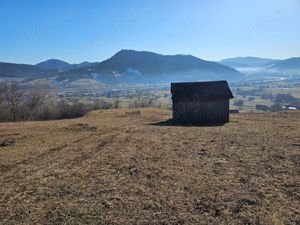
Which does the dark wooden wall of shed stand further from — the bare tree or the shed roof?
the bare tree

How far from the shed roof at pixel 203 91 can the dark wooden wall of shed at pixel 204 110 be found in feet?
1.28

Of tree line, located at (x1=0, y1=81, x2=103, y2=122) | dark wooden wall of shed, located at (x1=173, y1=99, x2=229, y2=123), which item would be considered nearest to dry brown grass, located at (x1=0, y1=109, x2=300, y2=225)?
dark wooden wall of shed, located at (x1=173, y1=99, x2=229, y2=123)

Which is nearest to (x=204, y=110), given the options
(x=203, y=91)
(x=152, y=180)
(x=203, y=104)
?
(x=203, y=104)

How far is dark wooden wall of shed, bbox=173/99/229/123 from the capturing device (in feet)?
93.4

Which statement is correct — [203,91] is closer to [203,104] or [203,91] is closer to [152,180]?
[203,104]

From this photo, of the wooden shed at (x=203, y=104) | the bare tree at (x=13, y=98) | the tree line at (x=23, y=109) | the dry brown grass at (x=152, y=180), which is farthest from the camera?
the bare tree at (x=13, y=98)

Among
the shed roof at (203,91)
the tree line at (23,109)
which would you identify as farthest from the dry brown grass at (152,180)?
the tree line at (23,109)

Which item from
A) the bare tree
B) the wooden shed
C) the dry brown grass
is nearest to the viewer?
the dry brown grass

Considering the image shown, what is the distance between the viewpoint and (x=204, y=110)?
28.6 metres

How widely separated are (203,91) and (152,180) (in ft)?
60.2

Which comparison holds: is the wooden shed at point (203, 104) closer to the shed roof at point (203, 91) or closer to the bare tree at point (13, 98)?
the shed roof at point (203, 91)

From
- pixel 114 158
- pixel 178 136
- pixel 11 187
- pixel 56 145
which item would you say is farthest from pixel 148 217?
pixel 178 136

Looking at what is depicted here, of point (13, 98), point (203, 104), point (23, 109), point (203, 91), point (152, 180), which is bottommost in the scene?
point (23, 109)

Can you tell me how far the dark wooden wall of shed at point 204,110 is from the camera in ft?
93.4
